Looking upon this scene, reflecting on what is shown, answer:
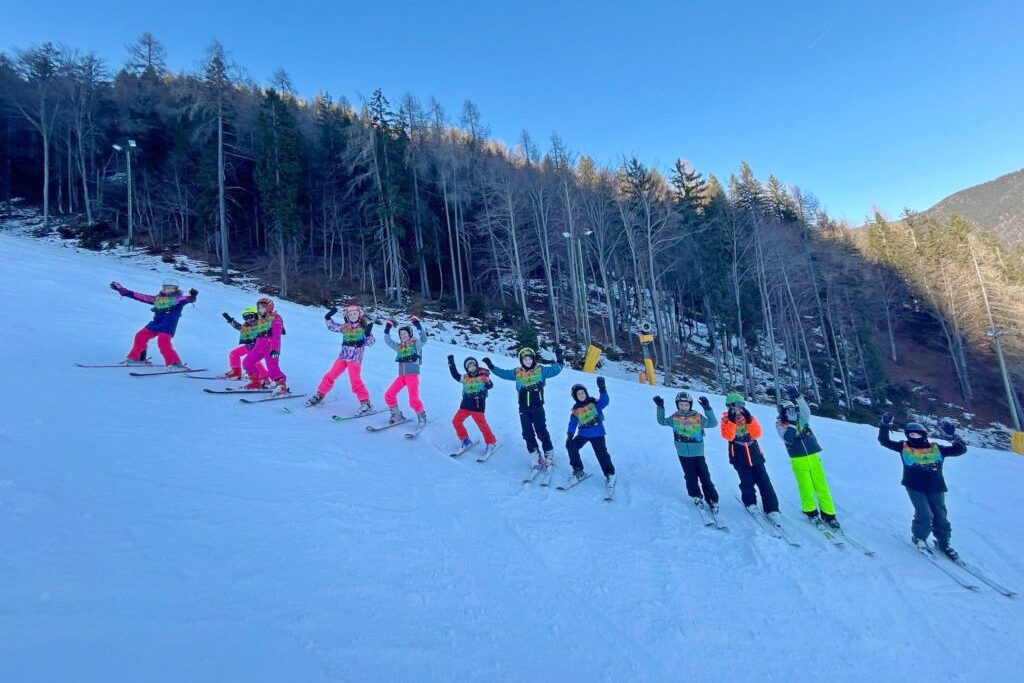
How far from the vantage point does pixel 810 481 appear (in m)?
5.78

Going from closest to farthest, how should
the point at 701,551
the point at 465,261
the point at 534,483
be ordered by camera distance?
the point at 701,551 < the point at 534,483 < the point at 465,261

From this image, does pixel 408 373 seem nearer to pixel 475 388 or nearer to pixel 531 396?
pixel 475 388

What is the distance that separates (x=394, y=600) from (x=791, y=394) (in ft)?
18.6

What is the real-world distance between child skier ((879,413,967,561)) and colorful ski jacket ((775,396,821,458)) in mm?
948

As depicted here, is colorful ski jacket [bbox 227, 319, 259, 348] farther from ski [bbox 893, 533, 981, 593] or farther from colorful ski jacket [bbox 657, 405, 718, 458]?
ski [bbox 893, 533, 981, 593]

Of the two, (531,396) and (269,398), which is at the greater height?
(269,398)

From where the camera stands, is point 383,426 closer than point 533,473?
No

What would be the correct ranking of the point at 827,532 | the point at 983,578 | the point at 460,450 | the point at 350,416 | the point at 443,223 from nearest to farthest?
1. the point at 983,578
2. the point at 827,532
3. the point at 460,450
4. the point at 350,416
5. the point at 443,223

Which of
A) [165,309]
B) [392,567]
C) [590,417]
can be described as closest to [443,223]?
[165,309]

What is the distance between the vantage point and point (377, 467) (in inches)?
215

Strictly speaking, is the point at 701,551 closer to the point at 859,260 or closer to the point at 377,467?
the point at 377,467

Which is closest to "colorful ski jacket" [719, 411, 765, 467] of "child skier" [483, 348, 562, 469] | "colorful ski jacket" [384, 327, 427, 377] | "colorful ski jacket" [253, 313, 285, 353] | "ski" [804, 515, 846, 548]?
"ski" [804, 515, 846, 548]

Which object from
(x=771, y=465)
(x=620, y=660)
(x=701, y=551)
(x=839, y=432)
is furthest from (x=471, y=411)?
(x=839, y=432)

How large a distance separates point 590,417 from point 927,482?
395 cm
